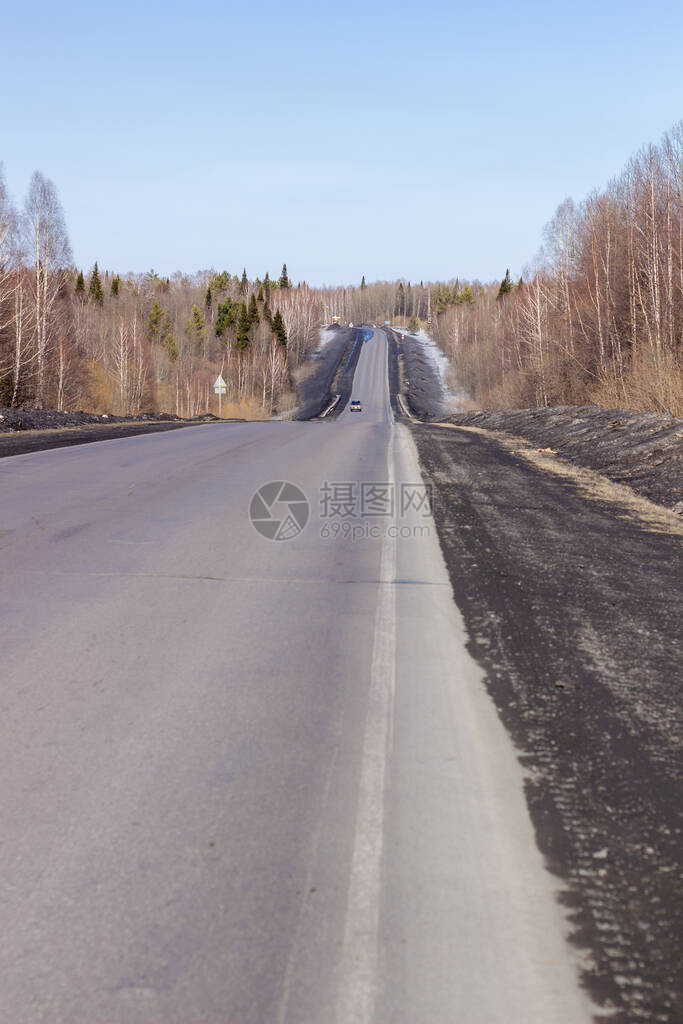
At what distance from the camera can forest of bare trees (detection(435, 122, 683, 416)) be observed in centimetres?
2875

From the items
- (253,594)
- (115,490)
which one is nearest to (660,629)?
(253,594)

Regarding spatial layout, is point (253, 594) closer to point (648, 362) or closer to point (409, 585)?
point (409, 585)

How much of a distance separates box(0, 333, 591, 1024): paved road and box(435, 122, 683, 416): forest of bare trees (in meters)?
18.9

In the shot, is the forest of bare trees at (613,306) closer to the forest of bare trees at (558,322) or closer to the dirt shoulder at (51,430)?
the forest of bare trees at (558,322)

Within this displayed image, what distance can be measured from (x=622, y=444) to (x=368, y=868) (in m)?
16.0

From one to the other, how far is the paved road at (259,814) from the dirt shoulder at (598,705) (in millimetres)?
134

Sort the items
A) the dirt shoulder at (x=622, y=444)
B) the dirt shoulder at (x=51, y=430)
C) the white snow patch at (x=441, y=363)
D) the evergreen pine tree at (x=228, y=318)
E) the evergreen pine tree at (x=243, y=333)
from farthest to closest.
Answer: the evergreen pine tree at (x=228, y=318) < the evergreen pine tree at (x=243, y=333) < the white snow patch at (x=441, y=363) < the dirt shoulder at (x=51, y=430) < the dirt shoulder at (x=622, y=444)

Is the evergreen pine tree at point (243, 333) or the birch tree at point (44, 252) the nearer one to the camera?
the birch tree at point (44, 252)

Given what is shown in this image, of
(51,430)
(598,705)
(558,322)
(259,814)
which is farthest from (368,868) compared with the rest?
(558,322)

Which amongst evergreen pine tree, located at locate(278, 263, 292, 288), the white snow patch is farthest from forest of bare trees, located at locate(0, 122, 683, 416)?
evergreen pine tree, located at locate(278, 263, 292, 288)

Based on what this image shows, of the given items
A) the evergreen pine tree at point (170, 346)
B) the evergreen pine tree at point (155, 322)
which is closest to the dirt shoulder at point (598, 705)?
the evergreen pine tree at point (170, 346)

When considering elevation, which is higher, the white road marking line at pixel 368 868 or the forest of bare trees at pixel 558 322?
the forest of bare trees at pixel 558 322

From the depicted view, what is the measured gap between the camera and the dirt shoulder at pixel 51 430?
55.2 ft

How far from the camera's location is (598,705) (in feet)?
13.1
